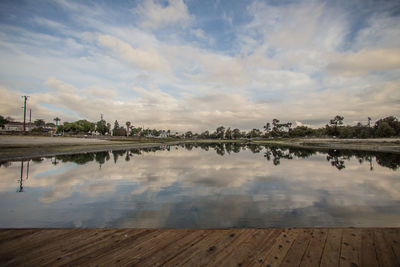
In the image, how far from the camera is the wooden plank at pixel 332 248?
3812 mm

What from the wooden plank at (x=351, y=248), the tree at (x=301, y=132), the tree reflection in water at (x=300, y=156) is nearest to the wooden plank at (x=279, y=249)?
the wooden plank at (x=351, y=248)

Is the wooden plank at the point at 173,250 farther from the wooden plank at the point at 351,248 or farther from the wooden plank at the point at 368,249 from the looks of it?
the wooden plank at the point at 368,249

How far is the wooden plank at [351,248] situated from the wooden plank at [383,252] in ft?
1.06

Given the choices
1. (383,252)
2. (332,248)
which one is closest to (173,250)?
(332,248)

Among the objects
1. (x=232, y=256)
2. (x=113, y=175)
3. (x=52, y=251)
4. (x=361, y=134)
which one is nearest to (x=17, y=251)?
(x=52, y=251)

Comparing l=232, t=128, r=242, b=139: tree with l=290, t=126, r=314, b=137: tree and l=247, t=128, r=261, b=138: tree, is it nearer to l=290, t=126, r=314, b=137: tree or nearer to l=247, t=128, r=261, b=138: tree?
l=247, t=128, r=261, b=138: tree

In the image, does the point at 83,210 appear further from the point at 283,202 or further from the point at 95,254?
the point at 283,202

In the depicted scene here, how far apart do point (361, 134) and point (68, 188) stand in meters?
148

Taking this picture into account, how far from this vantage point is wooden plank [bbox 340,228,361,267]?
3812 mm

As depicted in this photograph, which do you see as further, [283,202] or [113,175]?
[113,175]

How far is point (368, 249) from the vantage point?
418 centimetres

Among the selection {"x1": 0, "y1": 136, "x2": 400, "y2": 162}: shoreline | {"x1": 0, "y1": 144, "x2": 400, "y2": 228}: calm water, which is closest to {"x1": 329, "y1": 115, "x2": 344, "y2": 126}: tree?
{"x1": 0, "y1": 136, "x2": 400, "y2": 162}: shoreline

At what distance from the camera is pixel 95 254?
159 inches

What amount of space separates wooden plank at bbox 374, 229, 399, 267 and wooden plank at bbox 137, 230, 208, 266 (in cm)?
374
